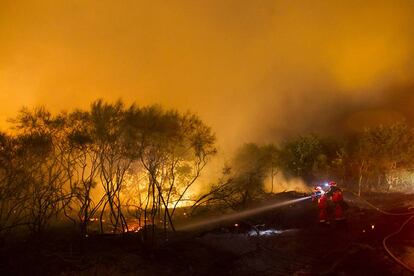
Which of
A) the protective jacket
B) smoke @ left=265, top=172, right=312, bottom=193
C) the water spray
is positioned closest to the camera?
the protective jacket

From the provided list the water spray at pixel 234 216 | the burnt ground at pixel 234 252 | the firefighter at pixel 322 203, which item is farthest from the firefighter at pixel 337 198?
the water spray at pixel 234 216

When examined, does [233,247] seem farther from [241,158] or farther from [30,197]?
[241,158]

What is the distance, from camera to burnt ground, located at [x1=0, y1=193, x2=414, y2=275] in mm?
20453

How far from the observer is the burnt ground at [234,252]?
67.1ft

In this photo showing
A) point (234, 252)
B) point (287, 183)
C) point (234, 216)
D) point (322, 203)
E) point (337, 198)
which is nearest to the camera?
point (337, 198)

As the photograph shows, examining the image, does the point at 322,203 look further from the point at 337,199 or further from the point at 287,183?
the point at 287,183

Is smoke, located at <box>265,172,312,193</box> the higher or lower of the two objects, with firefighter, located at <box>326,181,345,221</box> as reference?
higher

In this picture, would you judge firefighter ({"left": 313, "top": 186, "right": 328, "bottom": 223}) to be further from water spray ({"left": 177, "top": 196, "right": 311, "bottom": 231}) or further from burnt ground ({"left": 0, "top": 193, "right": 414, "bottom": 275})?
water spray ({"left": 177, "top": 196, "right": 311, "bottom": 231})

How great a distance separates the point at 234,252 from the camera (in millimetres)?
26078

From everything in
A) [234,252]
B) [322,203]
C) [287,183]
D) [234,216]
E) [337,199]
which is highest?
[287,183]

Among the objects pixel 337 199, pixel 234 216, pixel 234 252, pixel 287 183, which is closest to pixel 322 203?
pixel 337 199

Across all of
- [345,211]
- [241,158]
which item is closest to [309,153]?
[241,158]

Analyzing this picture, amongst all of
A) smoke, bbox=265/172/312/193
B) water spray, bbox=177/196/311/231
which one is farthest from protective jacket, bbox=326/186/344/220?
smoke, bbox=265/172/312/193

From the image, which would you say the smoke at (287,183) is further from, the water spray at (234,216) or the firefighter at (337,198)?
the firefighter at (337,198)
